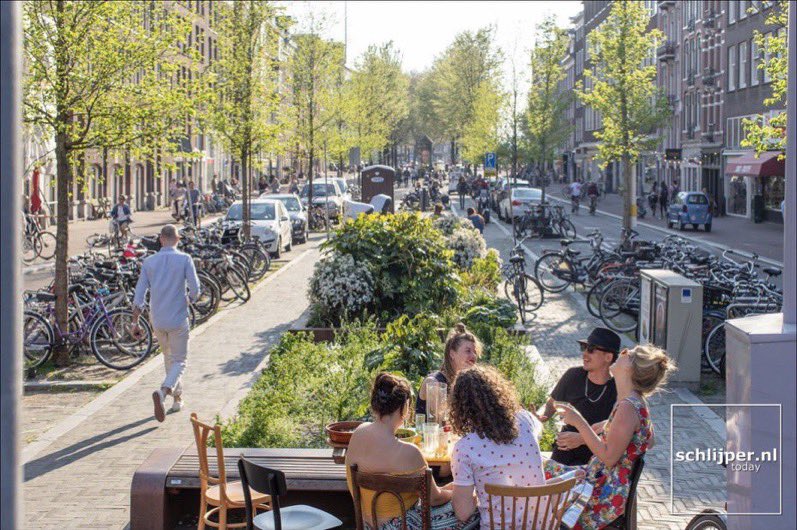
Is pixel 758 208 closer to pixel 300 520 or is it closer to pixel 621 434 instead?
pixel 621 434

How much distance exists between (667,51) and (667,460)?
65942 millimetres

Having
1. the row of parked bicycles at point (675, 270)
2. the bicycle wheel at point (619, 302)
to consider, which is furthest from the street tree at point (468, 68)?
the bicycle wheel at point (619, 302)

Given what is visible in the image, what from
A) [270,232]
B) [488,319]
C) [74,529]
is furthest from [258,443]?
[270,232]

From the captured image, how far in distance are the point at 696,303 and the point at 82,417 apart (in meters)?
6.94

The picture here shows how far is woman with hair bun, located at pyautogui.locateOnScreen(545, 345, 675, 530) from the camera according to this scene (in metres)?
6.08

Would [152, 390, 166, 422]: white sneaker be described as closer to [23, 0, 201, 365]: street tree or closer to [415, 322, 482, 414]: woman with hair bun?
[415, 322, 482, 414]: woman with hair bun

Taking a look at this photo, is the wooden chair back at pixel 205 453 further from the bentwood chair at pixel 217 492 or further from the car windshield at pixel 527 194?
the car windshield at pixel 527 194

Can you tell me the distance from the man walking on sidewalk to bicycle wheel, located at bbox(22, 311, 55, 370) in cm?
308

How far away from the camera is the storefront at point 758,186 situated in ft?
151

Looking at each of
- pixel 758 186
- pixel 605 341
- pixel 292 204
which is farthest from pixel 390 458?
pixel 758 186

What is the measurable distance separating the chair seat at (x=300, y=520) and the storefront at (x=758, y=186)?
133 ft

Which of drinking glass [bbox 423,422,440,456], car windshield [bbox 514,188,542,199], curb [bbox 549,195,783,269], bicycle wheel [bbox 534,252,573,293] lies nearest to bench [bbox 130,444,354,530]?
drinking glass [bbox 423,422,440,456]

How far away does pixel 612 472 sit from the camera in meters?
6.21

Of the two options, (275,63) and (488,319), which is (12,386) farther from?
(275,63)
